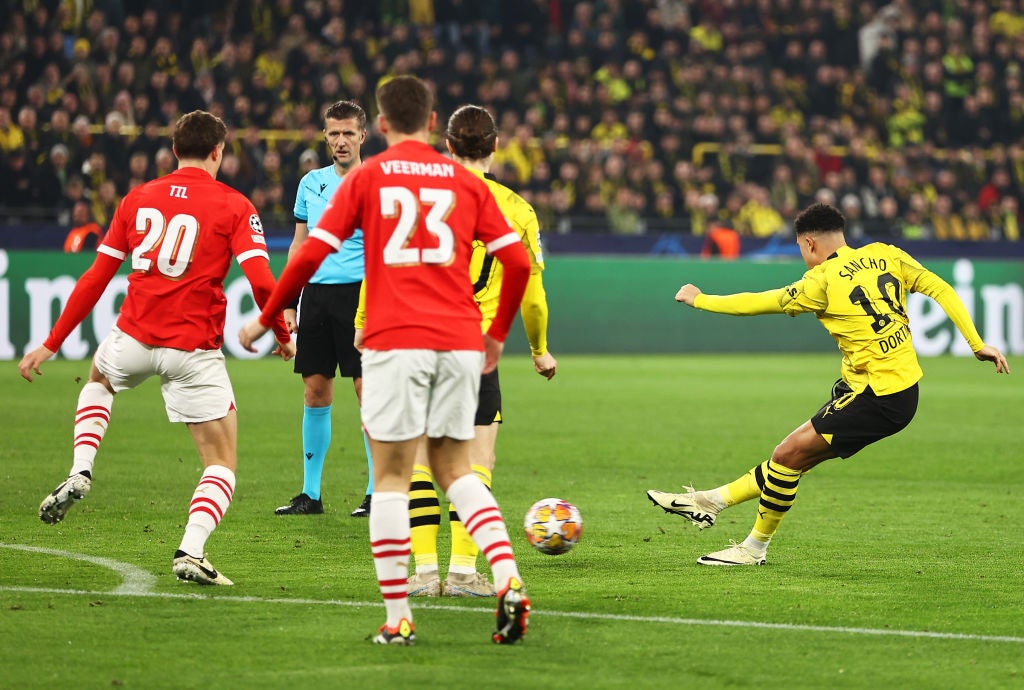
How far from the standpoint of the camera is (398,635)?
526cm

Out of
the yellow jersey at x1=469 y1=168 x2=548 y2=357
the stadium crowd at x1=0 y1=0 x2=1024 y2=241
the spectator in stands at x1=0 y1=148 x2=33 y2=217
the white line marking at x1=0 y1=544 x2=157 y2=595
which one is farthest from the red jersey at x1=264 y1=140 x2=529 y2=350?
the spectator in stands at x1=0 y1=148 x2=33 y2=217

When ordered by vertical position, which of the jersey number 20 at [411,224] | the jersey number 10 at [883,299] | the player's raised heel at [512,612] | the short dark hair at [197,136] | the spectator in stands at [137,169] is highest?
the short dark hair at [197,136]

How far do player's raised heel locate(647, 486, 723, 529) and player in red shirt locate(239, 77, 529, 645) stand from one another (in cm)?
252

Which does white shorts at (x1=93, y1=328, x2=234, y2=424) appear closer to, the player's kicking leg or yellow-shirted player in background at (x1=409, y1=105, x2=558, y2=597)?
the player's kicking leg

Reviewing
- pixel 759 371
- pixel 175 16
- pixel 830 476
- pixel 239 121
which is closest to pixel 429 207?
pixel 830 476

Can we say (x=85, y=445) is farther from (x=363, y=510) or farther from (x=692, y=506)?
(x=692, y=506)

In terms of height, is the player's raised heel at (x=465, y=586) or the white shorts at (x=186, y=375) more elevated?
the white shorts at (x=186, y=375)

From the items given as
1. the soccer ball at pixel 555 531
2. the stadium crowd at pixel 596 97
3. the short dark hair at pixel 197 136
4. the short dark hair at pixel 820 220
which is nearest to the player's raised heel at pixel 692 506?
the soccer ball at pixel 555 531

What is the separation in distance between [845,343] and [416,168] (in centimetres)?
301

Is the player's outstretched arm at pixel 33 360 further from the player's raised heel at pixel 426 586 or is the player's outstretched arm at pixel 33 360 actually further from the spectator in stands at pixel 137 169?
the spectator in stands at pixel 137 169

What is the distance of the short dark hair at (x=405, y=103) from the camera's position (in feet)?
17.3

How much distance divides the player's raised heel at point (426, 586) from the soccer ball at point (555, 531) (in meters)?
0.81

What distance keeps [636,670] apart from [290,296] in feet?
5.64

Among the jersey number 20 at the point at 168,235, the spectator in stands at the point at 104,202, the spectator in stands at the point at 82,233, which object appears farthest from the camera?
the spectator in stands at the point at 104,202
